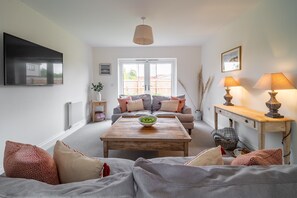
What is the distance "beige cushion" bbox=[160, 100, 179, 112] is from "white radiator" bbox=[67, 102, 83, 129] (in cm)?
209

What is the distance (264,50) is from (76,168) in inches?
111

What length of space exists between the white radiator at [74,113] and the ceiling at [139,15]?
1.69 metres

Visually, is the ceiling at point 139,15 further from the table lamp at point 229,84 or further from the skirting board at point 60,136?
the skirting board at point 60,136

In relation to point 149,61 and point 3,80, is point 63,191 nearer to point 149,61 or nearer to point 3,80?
point 3,80

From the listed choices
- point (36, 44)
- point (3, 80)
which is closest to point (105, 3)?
point (36, 44)

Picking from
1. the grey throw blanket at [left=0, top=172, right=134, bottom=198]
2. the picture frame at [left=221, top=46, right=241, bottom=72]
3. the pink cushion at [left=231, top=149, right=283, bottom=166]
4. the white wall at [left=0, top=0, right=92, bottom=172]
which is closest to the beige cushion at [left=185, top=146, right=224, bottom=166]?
the pink cushion at [left=231, top=149, right=283, bottom=166]

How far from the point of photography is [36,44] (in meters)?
2.70

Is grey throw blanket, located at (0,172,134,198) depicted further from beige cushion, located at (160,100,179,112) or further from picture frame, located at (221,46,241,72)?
beige cushion, located at (160,100,179,112)

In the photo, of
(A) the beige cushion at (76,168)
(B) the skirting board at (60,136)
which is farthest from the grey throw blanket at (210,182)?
(B) the skirting board at (60,136)

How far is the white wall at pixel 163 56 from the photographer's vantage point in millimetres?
5527

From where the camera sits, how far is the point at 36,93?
9.36 feet

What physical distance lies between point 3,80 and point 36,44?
2.60ft

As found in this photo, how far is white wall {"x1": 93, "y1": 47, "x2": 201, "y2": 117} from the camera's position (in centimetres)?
553

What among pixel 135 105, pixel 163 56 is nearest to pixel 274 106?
pixel 135 105
